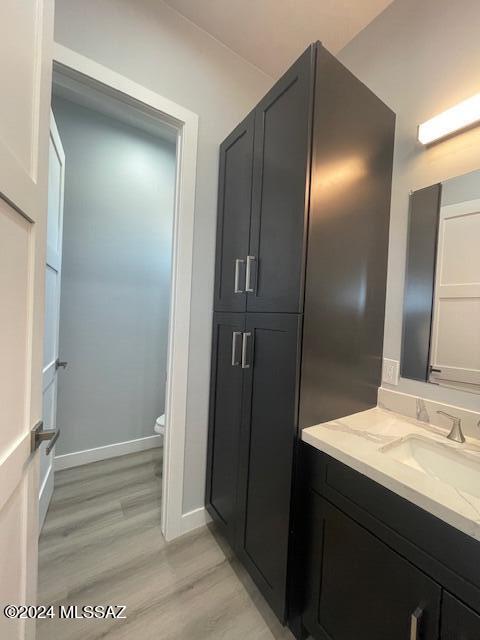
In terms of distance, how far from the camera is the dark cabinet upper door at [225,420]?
4.43ft

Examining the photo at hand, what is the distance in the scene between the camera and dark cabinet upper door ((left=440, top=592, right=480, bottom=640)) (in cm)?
60

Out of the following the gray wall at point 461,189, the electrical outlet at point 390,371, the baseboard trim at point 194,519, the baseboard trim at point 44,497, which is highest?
the gray wall at point 461,189

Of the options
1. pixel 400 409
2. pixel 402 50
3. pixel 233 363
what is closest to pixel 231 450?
pixel 233 363

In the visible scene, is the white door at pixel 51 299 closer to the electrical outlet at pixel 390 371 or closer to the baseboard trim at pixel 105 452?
the baseboard trim at pixel 105 452

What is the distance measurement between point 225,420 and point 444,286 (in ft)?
4.01

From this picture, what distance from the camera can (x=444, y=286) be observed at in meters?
1.13

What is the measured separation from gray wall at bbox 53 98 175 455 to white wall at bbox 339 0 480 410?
1.82 meters

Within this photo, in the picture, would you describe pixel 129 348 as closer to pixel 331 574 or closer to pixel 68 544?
pixel 68 544

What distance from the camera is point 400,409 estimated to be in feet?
4.07

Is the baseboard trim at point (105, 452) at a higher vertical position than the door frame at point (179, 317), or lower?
lower


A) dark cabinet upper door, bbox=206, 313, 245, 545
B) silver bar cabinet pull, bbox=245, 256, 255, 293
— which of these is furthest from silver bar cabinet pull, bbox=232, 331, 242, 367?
silver bar cabinet pull, bbox=245, 256, 255, 293

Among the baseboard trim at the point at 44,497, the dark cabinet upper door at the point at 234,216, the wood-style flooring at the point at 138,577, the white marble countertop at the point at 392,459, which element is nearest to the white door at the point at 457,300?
the white marble countertop at the point at 392,459

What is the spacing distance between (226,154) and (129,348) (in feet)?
5.80

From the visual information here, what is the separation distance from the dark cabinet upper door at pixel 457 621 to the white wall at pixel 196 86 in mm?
1214
